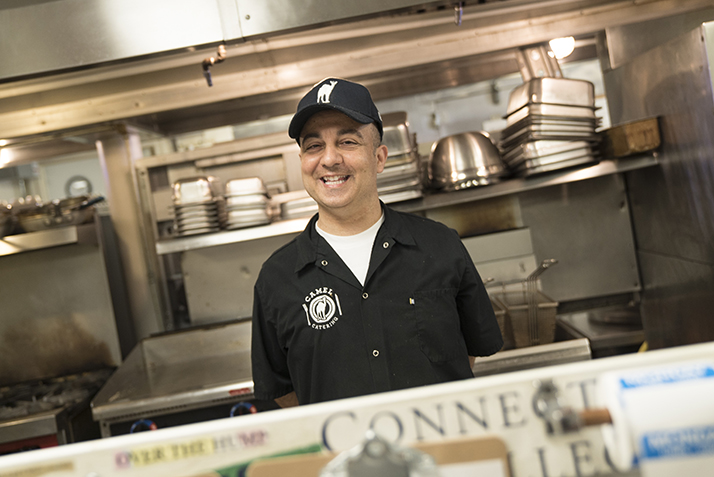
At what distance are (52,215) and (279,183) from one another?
114 cm

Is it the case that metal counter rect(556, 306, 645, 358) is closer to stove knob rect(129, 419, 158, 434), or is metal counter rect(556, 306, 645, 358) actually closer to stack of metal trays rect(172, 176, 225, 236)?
stack of metal trays rect(172, 176, 225, 236)

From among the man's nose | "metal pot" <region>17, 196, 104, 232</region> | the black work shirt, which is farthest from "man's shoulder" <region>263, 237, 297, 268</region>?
"metal pot" <region>17, 196, 104, 232</region>

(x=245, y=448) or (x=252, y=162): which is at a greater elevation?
(x=252, y=162)

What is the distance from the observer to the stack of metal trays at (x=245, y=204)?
241cm

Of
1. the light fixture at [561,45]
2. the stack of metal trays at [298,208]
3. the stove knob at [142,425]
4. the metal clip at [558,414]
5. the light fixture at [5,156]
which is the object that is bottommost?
the stove knob at [142,425]

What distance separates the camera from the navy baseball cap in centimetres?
129

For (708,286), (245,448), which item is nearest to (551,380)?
(245,448)

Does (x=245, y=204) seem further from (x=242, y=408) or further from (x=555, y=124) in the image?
(x=555, y=124)

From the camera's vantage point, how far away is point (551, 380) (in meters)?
0.48

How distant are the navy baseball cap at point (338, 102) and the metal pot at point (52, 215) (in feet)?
5.98

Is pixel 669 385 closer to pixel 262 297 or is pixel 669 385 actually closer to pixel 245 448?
pixel 245 448

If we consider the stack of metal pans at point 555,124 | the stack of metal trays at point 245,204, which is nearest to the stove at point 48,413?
the stack of metal trays at point 245,204

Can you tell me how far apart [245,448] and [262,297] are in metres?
0.94

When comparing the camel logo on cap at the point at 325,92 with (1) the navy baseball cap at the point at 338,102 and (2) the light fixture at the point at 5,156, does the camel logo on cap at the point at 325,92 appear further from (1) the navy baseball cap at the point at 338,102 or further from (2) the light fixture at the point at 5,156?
(2) the light fixture at the point at 5,156
